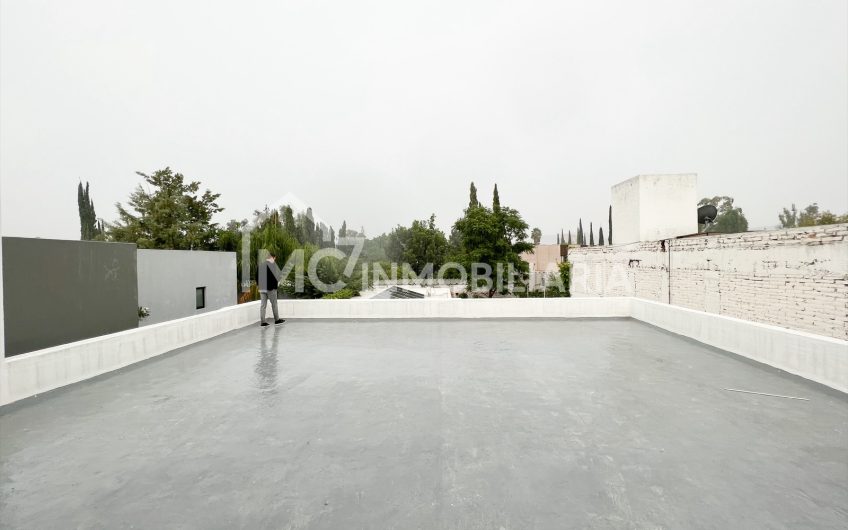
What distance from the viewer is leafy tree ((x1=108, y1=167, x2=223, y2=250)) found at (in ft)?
92.0

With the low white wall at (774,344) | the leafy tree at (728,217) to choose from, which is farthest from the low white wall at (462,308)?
the leafy tree at (728,217)

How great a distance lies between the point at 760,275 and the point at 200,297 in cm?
1807

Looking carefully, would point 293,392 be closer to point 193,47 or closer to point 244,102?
point 193,47

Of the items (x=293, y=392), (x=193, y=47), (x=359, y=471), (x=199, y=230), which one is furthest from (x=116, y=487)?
(x=199, y=230)

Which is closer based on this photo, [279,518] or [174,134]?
[279,518]

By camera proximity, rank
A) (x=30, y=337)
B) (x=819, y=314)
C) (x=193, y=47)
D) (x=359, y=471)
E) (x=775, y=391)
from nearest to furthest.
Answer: (x=359, y=471) < (x=775, y=391) < (x=30, y=337) < (x=819, y=314) < (x=193, y=47)

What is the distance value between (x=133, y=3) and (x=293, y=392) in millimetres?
21665

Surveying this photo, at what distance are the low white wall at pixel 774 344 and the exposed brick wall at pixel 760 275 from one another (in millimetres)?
3182

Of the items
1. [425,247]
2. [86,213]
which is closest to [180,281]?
[425,247]

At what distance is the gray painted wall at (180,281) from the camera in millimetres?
11461

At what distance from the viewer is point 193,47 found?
23484 millimetres

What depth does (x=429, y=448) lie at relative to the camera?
2768 millimetres

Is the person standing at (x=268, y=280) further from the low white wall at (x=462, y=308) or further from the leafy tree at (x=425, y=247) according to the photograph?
the leafy tree at (x=425, y=247)

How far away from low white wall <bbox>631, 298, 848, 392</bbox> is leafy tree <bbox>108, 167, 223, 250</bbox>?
31.7 meters
